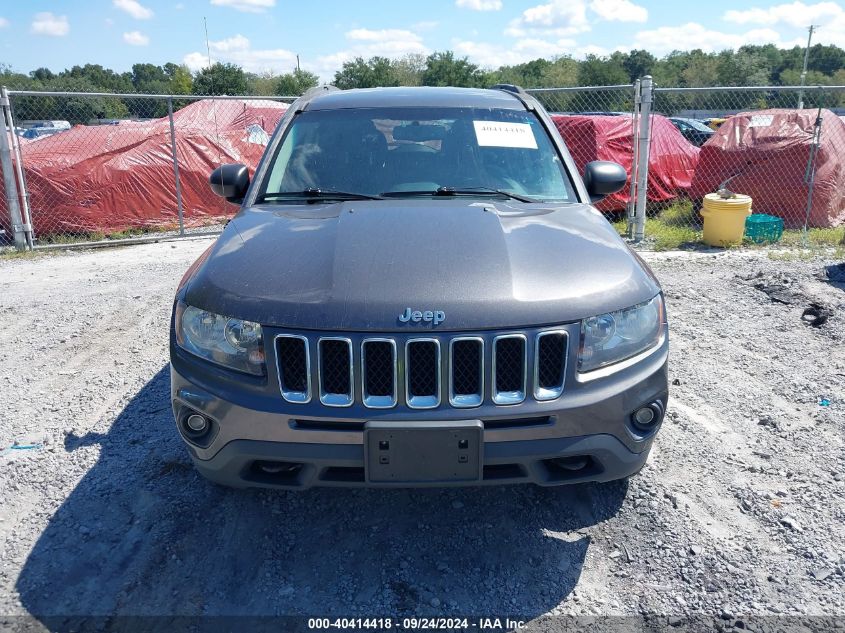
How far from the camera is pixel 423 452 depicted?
8.05ft

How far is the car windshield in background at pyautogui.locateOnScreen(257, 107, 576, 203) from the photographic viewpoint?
3.68 metres

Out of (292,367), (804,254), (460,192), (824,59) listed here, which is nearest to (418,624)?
(292,367)

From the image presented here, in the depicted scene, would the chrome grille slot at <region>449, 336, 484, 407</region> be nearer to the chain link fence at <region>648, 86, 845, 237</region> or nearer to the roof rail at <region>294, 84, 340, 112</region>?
the roof rail at <region>294, 84, 340, 112</region>

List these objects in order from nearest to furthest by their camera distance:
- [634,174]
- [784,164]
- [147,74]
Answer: [634,174], [784,164], [147,74]

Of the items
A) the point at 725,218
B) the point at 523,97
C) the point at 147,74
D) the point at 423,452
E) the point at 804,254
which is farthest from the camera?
the point at 147,74

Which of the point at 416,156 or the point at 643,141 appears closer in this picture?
the point at 416,156

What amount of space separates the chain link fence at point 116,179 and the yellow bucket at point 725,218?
688cm

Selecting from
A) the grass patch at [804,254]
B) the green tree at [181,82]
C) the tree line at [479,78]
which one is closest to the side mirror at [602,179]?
the grass patch at [804,254]

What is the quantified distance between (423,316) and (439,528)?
3.85ft

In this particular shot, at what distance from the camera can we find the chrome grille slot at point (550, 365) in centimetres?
251

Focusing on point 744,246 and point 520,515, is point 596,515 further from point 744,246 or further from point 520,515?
point 744,246

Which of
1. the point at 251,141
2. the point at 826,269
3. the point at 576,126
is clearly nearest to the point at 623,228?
the point at 576,126

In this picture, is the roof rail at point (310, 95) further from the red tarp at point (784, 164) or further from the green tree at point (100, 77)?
the green tree at point (100, 77)

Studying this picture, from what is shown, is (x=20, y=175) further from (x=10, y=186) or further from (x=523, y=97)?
(x=523, y=97)
